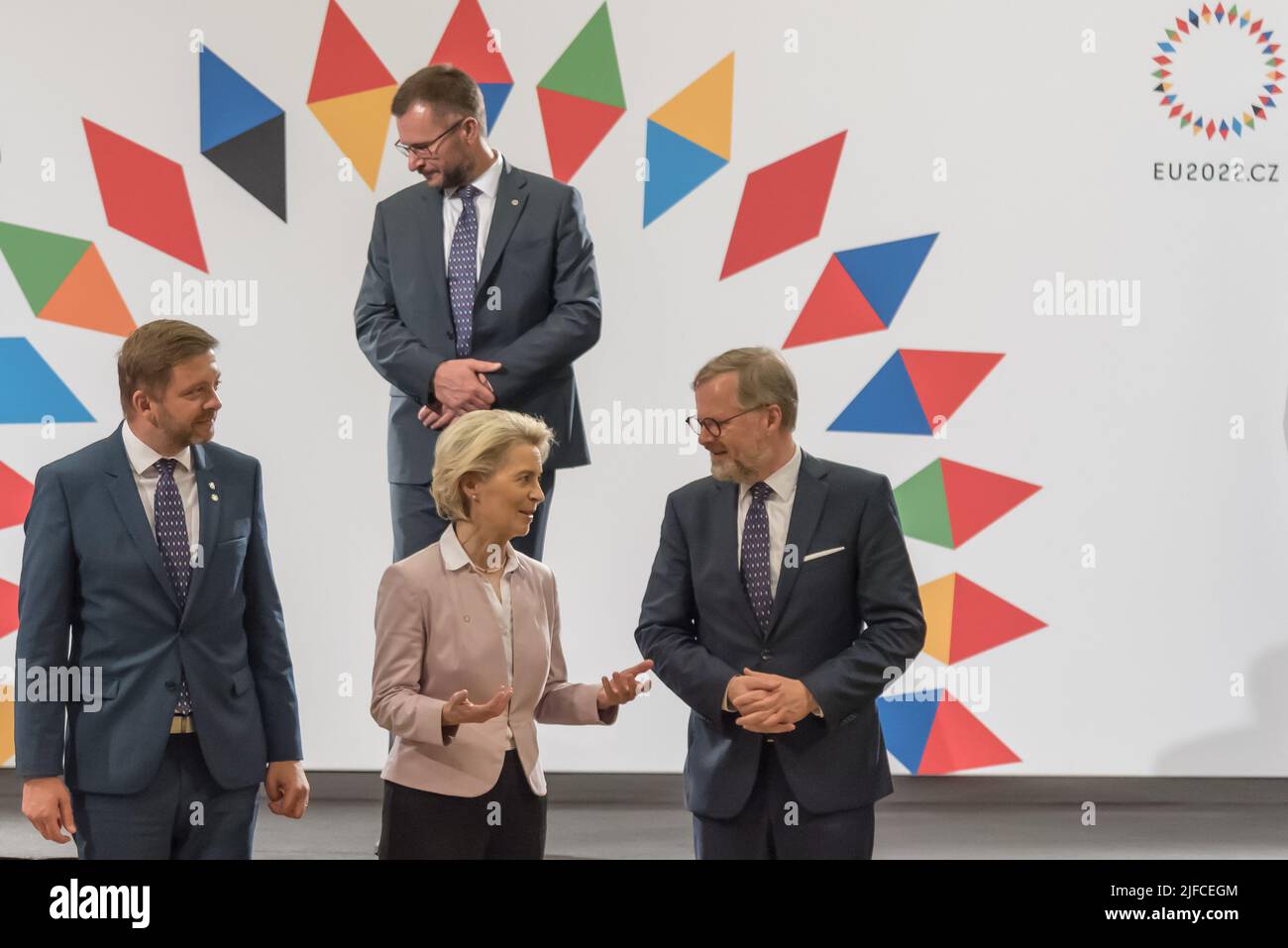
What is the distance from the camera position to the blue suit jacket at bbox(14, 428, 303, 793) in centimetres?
277

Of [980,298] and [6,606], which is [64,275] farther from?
[980,298]

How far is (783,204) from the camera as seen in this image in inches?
192

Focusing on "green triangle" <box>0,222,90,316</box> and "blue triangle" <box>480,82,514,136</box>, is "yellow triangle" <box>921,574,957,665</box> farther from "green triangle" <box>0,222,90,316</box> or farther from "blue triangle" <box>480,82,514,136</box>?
"green triangle" <box>0,222,90,316</box>

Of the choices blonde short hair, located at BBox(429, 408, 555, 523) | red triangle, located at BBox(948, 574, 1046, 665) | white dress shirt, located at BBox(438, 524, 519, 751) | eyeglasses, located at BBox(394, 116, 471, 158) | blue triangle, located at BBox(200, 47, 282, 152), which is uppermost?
blue triangle, located at BBox(200, 47, 282, 152)

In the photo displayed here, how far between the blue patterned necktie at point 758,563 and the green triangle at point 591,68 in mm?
2300

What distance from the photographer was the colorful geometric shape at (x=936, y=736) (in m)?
4.84

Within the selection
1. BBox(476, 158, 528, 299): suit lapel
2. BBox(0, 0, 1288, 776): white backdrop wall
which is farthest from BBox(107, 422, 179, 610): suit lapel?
BBox(0, 0, 1288, 776): white backdrop wall

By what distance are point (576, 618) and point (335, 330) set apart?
122 centimetres

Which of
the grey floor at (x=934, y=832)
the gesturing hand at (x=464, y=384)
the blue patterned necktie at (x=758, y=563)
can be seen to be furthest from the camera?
the grey floor at (x=934, y=832)

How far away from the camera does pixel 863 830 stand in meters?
2.90

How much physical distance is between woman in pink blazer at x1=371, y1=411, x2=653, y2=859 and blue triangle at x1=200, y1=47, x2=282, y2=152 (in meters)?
2.45

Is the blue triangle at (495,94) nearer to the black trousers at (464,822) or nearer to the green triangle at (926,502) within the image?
the green triangle at (926,502)

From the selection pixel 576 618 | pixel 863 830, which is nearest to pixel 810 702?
pixel 863 830

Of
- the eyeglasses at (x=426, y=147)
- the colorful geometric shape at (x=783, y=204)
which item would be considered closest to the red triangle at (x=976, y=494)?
the colorful geometric shape at (x=783, y=204)
